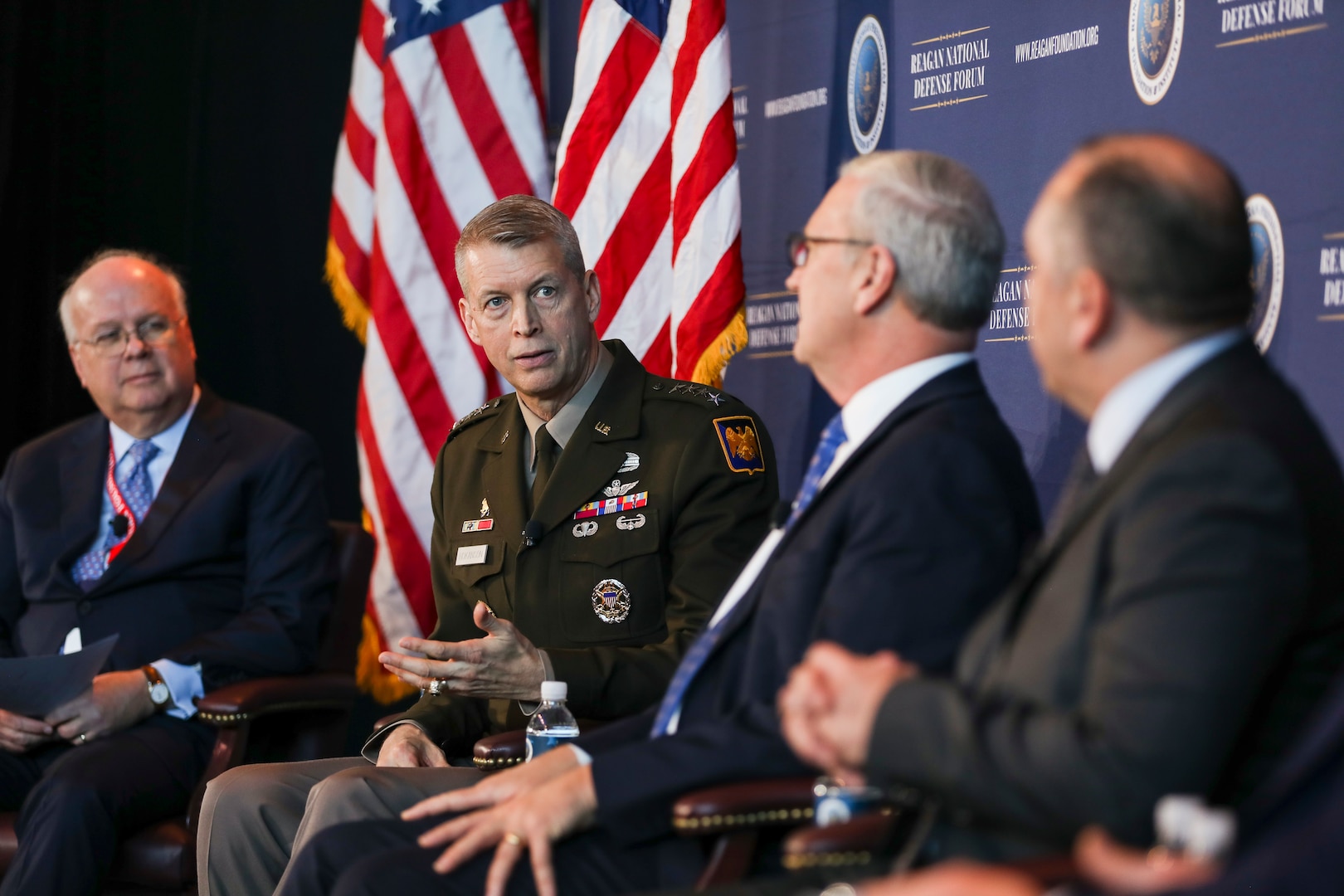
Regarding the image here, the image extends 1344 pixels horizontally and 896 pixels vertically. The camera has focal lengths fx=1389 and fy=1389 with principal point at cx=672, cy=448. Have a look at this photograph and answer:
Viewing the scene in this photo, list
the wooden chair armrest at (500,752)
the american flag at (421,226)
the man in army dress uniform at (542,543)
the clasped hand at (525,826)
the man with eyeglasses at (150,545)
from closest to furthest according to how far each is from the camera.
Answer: the clasped hand at (525,826) → the wooden chair armrest at (500,752) → the man in army dress uniform at (542,543) → the man with eyeglasses at (150,545) → the american flag at (421,226)

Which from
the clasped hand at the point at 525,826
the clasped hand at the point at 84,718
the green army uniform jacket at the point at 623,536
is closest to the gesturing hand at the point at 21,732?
the clasped hand at the point at 84,718

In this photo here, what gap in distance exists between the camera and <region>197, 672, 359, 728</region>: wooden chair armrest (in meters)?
2.88

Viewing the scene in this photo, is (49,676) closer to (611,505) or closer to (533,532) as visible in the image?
(533,532)

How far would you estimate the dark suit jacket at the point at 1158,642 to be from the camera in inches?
48.1

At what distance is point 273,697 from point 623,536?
0.91 m

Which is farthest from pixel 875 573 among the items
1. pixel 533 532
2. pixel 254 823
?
pixel 254 823

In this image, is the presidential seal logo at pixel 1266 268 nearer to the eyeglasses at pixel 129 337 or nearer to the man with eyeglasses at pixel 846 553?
the man with eyeglasses at pixel 846 553

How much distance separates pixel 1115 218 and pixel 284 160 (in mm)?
4159

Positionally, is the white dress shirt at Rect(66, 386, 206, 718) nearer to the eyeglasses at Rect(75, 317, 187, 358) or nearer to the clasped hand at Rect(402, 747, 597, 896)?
the eyeglasses at Rect(75, 317, 187, 358)

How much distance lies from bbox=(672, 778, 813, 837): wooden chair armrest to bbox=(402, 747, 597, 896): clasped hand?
8.3 inches

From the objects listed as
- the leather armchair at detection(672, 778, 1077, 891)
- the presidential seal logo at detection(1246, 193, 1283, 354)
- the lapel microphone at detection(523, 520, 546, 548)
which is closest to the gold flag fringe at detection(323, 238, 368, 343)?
the lapel microphone at detection(523, 520, 546, 548)

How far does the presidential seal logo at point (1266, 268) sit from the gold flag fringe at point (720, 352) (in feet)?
4.12

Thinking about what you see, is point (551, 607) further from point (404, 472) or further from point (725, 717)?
point (404, 472)

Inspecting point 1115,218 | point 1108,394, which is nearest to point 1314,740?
point 1108,394
